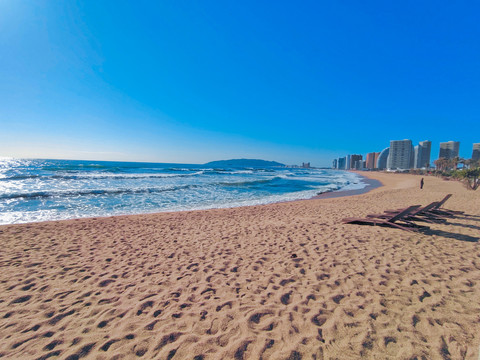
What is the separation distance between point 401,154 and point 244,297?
419ft

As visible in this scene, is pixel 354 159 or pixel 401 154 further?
pixel 354 159


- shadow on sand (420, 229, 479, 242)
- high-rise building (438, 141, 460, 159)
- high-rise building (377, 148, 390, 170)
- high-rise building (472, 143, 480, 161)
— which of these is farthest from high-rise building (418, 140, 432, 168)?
shadow on sand (420, 229, 479, 242)

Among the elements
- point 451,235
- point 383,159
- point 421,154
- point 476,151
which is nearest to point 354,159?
point 383,159

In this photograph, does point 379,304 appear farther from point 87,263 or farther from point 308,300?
point 87,263

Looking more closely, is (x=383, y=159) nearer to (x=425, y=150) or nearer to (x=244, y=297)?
(x=425, y=150)

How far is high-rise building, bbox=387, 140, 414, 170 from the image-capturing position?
9875 centimetres

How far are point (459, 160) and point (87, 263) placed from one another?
239 ft


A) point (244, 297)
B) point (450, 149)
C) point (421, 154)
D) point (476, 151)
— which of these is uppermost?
point (450, 149)

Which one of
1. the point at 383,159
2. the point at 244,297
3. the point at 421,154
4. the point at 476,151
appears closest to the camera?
the point at 244,297

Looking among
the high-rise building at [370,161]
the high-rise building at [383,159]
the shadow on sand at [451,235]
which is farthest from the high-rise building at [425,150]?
the shadow on sand at [451,235]

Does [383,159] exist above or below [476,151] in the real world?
below

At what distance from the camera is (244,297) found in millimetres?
3072

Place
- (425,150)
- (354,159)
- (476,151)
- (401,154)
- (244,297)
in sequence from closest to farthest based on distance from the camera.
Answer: (244,297), (476,151), (401,154), (425,150), (354,159)

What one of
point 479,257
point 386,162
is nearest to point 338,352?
point 479,257
